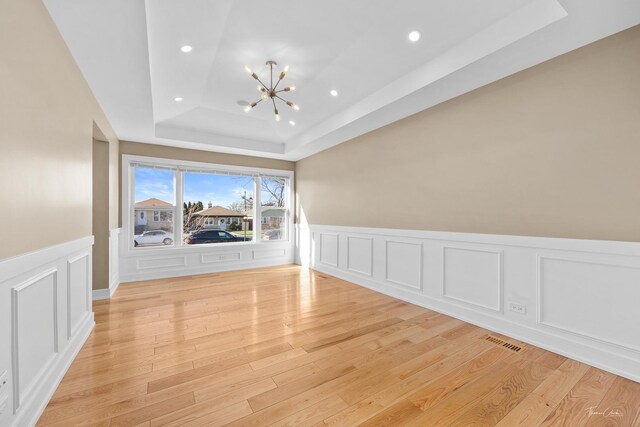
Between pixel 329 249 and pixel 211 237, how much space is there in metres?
2.46

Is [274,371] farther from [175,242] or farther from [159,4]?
[175,242]

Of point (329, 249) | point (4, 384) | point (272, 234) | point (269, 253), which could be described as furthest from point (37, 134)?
point (272, 234)

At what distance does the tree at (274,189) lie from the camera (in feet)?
21.3

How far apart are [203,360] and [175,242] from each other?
3.67 metres

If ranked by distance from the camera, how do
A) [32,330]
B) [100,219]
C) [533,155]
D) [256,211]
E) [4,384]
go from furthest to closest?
1. [256,211]
2. [100,219]
3. [533,155]
4. [32,330]
5. [4,384]

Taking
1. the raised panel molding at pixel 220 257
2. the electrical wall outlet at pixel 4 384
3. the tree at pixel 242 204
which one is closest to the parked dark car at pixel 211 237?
the raised panel molding at pixel 220 257

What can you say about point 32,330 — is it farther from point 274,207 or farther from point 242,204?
point 274,207

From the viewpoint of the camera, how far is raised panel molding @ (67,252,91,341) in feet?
7.61

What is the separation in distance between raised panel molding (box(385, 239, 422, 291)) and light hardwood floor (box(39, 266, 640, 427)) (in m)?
0.52

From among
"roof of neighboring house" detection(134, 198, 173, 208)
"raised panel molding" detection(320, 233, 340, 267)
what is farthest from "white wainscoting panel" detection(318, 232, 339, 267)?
"roof of neighboring house" detection(134, 198, 173, 208)

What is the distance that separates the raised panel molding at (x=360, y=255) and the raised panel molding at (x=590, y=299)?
2322 millimetres

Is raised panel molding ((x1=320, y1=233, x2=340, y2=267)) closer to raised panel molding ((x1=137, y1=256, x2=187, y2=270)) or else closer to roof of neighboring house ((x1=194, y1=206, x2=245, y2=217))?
roof of neighboring house ((x1=194, y1=206, x2=245, y2=217))

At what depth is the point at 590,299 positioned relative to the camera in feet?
7.59

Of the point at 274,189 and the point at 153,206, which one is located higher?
the point at 274,189
